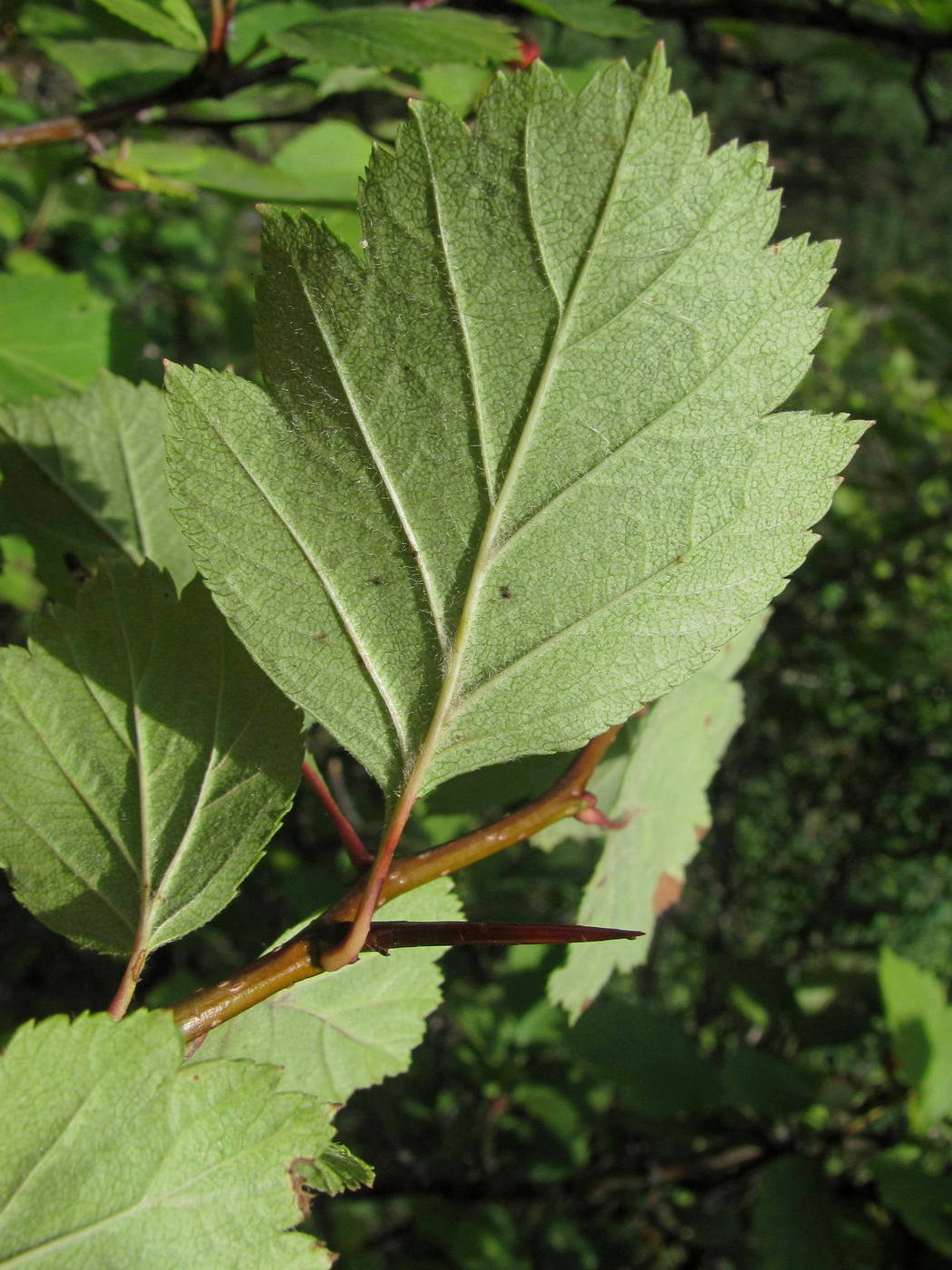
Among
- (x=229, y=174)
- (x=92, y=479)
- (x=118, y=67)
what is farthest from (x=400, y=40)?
(x=118, y=67)

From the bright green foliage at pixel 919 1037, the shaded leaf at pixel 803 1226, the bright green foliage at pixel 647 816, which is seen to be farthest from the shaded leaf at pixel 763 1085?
the bright green foliage at pixel 647 816

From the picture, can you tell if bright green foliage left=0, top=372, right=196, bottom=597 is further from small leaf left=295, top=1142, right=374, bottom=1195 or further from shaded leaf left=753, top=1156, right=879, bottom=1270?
shaded leaf left=753, top=1156, right=879, bottom=1270

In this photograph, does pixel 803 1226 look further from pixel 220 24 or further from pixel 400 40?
pixel 220 24

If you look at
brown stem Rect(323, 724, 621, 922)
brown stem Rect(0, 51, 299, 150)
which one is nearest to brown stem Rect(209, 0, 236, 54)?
brown stem Rect(0, 51, 299, 150)

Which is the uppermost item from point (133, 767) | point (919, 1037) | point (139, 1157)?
point (133, 767)

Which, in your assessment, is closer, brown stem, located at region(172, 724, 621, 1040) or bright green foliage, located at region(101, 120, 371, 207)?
brown stem, located at region(172, 724, 621, 1040)
